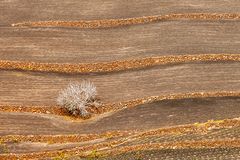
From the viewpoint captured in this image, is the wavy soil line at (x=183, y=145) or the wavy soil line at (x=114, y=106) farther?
the wavy soil line at (x=114, y=106)

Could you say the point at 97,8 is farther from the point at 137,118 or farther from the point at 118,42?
the point at 137,118

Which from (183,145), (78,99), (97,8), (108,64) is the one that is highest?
(97,8)

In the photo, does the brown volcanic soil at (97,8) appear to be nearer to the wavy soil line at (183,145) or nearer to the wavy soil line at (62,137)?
the wavy soil line at (62,137)

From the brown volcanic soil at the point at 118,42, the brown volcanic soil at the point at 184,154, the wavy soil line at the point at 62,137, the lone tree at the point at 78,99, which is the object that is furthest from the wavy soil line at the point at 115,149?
the brown volcanic soil at the point at 118,42

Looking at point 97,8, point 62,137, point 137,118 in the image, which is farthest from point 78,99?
point 97,8

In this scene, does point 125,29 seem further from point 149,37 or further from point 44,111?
point 44,111

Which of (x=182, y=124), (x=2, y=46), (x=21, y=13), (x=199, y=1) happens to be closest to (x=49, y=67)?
(x=2, y=46)

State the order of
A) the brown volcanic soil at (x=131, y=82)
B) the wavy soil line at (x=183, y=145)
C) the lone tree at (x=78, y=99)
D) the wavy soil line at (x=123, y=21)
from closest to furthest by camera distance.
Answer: the wavy soil line at (x=183, y=145)
the lone tree at (x=78, y=99)
the brown volcanic soil at (x=131, y=82)
the wavy soil line at (x=123, y=21)
